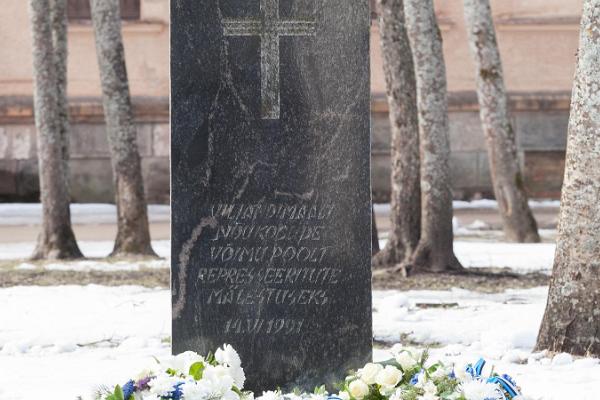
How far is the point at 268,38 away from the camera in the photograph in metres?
6.87

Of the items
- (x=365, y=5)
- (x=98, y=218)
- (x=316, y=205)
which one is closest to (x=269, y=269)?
(x=316, y=205)

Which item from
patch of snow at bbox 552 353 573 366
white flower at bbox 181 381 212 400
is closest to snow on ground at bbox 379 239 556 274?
patch of snow at bbox 552 353 573 366

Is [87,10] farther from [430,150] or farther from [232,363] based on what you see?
[232,363]

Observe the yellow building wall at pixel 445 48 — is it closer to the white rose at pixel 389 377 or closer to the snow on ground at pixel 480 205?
the snow on ground at pixel 480 205

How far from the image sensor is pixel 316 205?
692 centimetres

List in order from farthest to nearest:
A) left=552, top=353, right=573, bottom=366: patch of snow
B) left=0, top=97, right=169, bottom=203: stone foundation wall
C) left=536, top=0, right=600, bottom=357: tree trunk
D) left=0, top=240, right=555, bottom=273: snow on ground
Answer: left=0, top=97, right=169, bottom=203: stone foundation wall, left=0, top=240, right=555, bottom=273: snow on ground, left=536, top=0, right=600, bottom=357: tree trunk, left=552, top=353, right=573, bottom=366: patch of snow

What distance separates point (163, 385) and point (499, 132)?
465 inches

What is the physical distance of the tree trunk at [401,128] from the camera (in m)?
13.6

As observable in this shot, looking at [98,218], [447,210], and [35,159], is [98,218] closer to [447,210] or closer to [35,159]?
[35,159]

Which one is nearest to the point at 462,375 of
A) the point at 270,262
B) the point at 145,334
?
the point at 270,262

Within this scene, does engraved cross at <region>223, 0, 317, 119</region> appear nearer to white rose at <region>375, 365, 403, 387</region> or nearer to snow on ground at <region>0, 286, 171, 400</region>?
snow on ground at <region>0, 286, 171, 400</region>

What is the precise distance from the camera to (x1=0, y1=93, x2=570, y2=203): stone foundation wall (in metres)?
23.0

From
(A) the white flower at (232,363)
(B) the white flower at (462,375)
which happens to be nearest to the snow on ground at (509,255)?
(A) the white flower at (232,363)

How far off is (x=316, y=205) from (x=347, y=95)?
585mm
